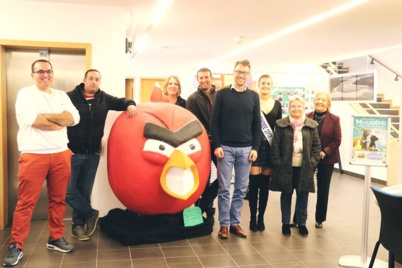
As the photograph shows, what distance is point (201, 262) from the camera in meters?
3.27

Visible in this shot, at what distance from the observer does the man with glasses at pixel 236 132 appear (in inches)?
146

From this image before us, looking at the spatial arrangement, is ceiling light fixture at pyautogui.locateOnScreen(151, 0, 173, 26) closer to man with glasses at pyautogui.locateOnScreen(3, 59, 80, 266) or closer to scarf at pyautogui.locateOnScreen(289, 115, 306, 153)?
man with glasses at pyautogui.locateOnScreen(3, 59, 80, 266)

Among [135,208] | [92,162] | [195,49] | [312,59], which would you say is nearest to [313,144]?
[135,208]

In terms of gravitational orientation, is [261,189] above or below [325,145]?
below

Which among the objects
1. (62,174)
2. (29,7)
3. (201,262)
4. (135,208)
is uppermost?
(29,7)

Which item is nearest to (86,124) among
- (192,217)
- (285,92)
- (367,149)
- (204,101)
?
(204,101)

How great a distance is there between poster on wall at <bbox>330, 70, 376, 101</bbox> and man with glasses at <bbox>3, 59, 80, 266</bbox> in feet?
21.1

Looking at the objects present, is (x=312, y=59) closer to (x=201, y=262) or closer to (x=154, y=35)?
(x=154, y=35)

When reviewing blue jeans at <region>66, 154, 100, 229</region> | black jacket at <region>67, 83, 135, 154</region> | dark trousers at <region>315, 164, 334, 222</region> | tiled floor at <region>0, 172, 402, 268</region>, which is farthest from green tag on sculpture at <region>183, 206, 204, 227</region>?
dark trousers at <region>315, 164, 334, 222</region>

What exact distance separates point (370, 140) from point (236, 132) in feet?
3.76

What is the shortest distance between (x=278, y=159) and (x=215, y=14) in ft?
7.47

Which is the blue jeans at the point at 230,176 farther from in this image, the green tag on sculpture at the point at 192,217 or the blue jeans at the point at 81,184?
the blue jeans at the point at 81,184

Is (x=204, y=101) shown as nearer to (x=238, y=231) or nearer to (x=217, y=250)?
(x=238, y=231)

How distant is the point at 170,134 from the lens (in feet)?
11.2
